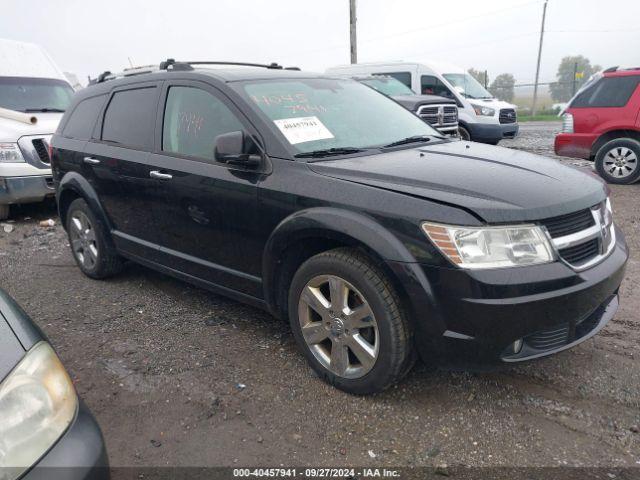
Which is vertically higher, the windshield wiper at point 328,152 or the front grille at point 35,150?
the windshield wiper at point 328,152

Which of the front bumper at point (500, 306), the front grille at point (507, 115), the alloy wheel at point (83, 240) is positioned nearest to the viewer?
the front bumper at point (500, 306)

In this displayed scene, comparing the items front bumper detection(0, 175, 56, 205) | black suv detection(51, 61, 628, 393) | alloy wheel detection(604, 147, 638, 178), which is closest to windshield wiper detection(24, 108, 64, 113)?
front bumper detection(0, 175, 56, 205)

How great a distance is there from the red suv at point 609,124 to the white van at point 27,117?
25.7ft

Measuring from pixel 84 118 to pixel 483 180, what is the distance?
3.60 metres

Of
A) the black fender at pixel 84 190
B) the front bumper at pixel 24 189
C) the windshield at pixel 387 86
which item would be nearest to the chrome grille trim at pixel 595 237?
the black fender at pixel 84 190

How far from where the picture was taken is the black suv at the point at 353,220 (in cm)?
231

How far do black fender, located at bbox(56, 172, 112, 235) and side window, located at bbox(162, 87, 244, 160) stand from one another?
1.08 metres

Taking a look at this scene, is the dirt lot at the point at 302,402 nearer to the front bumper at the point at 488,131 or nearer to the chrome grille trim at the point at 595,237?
the chrome grille trim at the point at 595,237

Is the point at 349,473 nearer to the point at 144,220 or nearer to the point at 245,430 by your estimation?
the point at 245,430

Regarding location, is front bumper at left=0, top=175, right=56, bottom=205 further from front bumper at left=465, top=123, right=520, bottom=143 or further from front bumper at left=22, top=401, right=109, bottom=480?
front bumper at left=465, top=123, right=520, bottom=143

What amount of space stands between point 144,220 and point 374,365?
2.14m

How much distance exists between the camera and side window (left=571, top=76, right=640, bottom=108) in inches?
301

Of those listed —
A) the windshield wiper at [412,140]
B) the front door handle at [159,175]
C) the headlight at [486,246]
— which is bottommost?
the headlight at [486,246]

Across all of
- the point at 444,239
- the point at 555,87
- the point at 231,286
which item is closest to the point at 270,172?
the point at 231,286
